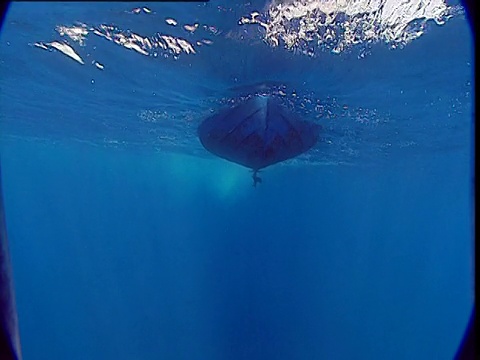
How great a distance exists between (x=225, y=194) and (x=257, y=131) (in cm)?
3682

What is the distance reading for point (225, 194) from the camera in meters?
51.3

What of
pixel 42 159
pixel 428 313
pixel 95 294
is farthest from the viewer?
pixel 428 313

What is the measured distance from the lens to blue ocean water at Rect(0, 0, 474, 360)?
38.5 feet

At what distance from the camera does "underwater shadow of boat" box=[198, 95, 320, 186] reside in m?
14.6

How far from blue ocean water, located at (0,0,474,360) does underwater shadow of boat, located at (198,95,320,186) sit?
0.64 metres

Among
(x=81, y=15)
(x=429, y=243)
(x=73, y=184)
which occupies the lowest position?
(x=429, y=243)

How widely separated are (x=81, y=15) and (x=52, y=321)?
1882 inches

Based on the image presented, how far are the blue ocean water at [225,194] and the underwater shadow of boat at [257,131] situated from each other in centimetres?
64

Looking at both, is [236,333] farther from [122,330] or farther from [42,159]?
[42,159]

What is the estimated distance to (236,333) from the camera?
107ft

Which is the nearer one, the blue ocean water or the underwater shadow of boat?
the blue ocean water

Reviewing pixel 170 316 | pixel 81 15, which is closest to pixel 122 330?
pixel 170 316

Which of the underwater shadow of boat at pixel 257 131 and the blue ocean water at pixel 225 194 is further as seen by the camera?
the underwater shadow of boat at pixel 257 131

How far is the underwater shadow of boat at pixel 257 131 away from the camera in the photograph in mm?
14609
